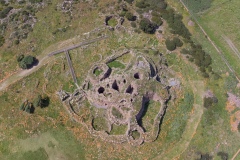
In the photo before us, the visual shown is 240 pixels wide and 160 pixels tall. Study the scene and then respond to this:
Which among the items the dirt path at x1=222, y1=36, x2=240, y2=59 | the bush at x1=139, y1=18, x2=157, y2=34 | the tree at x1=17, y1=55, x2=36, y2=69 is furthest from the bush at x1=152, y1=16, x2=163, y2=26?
the tree at x1=17, y1=55, x2=36, y2=69

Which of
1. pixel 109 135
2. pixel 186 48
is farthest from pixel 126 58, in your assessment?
pixel 109 135

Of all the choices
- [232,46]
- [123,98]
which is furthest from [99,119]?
[232,46]

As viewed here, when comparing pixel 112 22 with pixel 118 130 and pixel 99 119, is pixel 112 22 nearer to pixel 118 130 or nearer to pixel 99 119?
pixel 99 119

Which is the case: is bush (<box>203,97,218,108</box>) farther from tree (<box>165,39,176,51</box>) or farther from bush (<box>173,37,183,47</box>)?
bush (<box>173,37,183,47</box>)

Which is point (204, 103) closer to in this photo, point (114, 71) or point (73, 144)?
point (114, 71)

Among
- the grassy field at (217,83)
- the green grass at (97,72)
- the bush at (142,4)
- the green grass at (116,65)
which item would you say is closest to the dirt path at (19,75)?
the green grass at (97,72)
